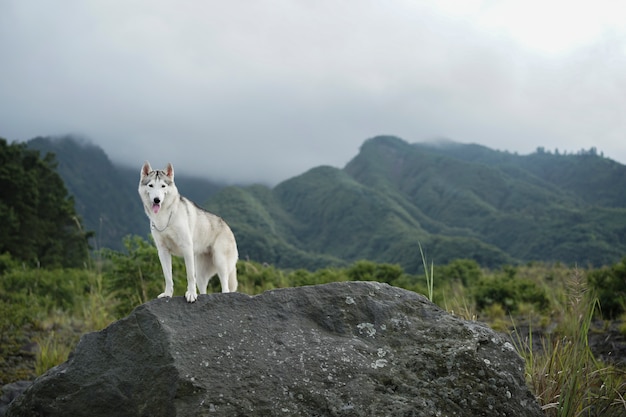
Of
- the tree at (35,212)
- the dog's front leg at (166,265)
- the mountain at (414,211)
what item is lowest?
the mountain at (414,211)

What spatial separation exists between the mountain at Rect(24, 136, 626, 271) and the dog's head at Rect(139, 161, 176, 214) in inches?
2693

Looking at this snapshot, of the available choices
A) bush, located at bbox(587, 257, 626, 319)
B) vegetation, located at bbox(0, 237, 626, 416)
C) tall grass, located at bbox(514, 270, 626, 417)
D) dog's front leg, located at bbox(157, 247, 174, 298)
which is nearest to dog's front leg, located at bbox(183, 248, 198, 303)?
dog's front leg, located at bbox(157, 247, 174, 298)

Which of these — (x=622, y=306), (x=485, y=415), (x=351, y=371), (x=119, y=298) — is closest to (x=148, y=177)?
(x=351, y=371)

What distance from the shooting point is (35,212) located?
33344mm

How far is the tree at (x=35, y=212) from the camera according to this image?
30.5 meters

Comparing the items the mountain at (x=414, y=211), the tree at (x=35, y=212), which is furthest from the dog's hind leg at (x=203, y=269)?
the mountain at (x=414, y=211)

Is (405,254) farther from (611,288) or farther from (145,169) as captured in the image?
(145,169)

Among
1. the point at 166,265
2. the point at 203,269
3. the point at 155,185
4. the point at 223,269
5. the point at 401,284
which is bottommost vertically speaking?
the point at 401,284

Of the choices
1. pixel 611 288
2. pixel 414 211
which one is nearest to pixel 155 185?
pixel 611 288

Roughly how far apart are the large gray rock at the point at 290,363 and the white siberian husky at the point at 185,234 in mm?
635

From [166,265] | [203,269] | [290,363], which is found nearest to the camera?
[290,363]

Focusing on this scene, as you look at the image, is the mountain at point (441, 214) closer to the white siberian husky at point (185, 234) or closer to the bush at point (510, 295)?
the bush at point (510, 295)

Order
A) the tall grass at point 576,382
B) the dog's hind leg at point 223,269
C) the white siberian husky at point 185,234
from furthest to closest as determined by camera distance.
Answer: the dog's hind leg at point 223,269 → the white siberian husky at point 185,234 → the tall grass at point 576,382

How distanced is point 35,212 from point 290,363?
109 ft
